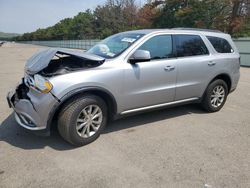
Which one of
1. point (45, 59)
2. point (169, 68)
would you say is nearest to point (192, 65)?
point (169, 68)

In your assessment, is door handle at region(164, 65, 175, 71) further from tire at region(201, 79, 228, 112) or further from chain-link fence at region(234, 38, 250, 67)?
chain-link fence at region(234, 38, 250, 67)

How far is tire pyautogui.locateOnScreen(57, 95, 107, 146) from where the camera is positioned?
3840 mm

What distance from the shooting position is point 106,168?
137 inches

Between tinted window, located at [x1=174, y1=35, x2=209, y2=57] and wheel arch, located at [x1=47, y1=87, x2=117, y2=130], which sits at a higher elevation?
tinted window, located at [x1=174, y1=35, x2=209, y2=57]

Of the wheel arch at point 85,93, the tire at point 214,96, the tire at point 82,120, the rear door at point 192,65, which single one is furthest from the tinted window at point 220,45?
the tire at point 82,120

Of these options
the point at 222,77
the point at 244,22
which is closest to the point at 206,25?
the point at 244,22

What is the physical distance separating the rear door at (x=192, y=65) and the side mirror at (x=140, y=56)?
0.90m

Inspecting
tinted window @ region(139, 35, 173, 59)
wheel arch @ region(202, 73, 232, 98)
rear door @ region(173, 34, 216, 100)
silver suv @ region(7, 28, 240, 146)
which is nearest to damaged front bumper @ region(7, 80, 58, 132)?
silver suv @ region(7, 28, 240, 146)

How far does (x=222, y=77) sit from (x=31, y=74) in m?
3.93

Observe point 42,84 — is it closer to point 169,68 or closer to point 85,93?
point 85,93

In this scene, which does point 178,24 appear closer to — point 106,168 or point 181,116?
point 181,116

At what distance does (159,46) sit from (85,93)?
1.65 metres

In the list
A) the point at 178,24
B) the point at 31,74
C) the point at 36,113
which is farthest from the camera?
the point at 178,24

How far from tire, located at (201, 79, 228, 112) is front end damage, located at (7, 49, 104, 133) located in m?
2.60
